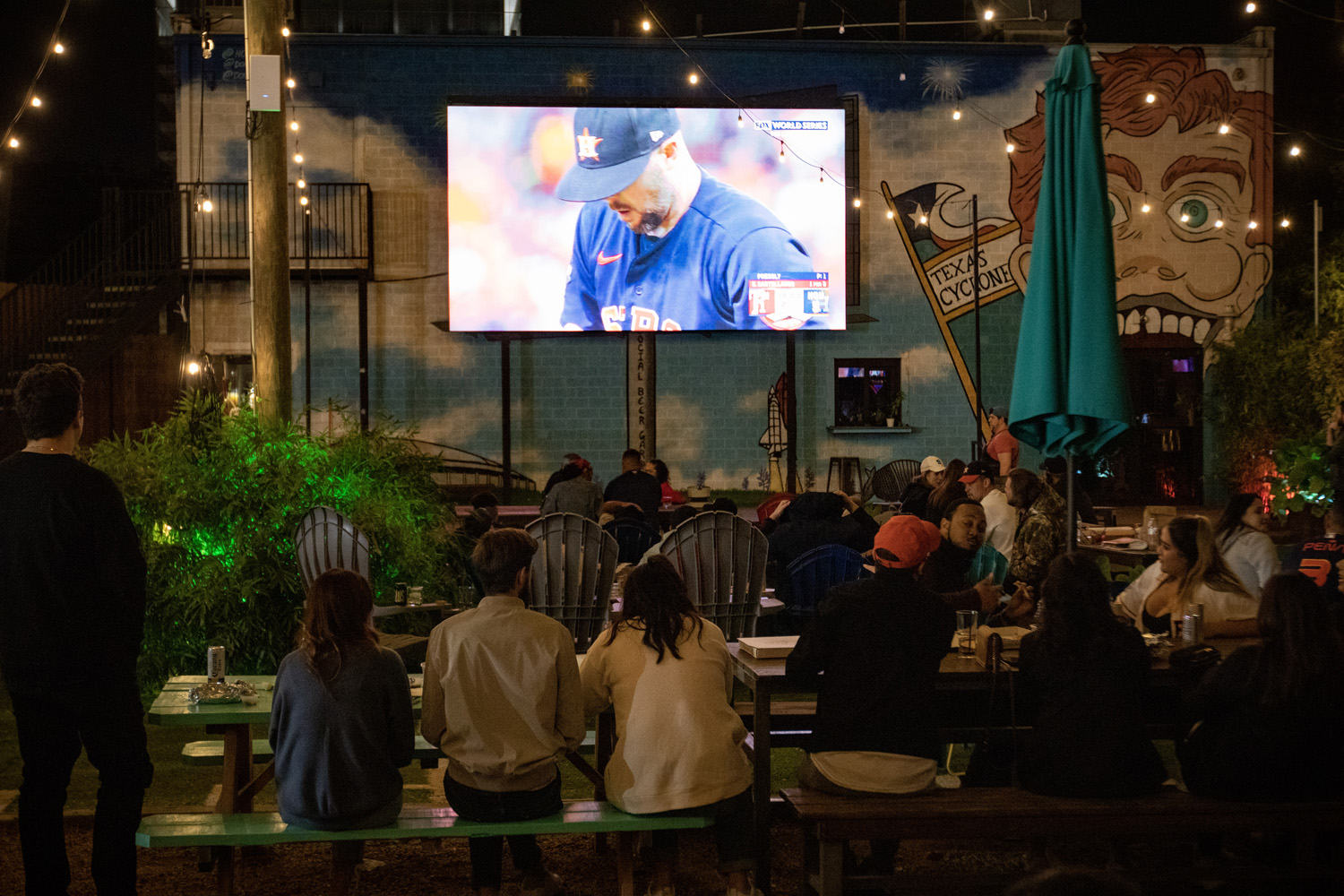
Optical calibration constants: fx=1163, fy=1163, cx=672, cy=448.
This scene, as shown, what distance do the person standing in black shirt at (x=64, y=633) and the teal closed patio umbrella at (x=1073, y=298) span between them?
334cm

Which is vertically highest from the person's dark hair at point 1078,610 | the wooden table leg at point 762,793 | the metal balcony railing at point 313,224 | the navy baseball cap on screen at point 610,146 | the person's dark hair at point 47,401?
the navy baseball cap on screen at point 610,146

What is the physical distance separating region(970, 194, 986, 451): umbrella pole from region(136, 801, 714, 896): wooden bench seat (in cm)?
1359

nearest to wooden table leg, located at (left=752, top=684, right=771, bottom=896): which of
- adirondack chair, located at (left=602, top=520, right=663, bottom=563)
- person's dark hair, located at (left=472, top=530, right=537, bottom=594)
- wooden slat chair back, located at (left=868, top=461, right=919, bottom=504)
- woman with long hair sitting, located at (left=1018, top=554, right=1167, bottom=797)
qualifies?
woman with long hair sitting, located at (left=1018, top=554, right=1167, bottom=797)

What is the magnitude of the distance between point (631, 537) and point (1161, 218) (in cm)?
1236

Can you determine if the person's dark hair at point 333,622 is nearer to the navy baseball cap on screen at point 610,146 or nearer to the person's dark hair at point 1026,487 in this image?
the person's dark hair at point 1026,487

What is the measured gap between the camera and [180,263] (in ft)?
49.6

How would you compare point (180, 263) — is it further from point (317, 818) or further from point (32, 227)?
point (317, 818)

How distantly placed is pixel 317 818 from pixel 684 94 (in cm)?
1460

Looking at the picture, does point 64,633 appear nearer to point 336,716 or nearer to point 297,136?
point 336,716

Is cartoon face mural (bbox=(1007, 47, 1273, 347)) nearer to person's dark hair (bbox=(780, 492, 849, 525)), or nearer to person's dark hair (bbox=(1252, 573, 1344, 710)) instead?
person's dark hair (bbox=(780, 492, 849, 525))

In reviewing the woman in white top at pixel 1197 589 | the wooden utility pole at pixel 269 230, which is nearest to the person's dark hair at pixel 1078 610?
the woman in white top at pixel 1197 589

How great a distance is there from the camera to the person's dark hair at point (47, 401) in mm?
3512

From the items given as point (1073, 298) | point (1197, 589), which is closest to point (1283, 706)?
point (1197, 589)

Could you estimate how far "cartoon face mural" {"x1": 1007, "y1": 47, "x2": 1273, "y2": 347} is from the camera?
56.4 ft
